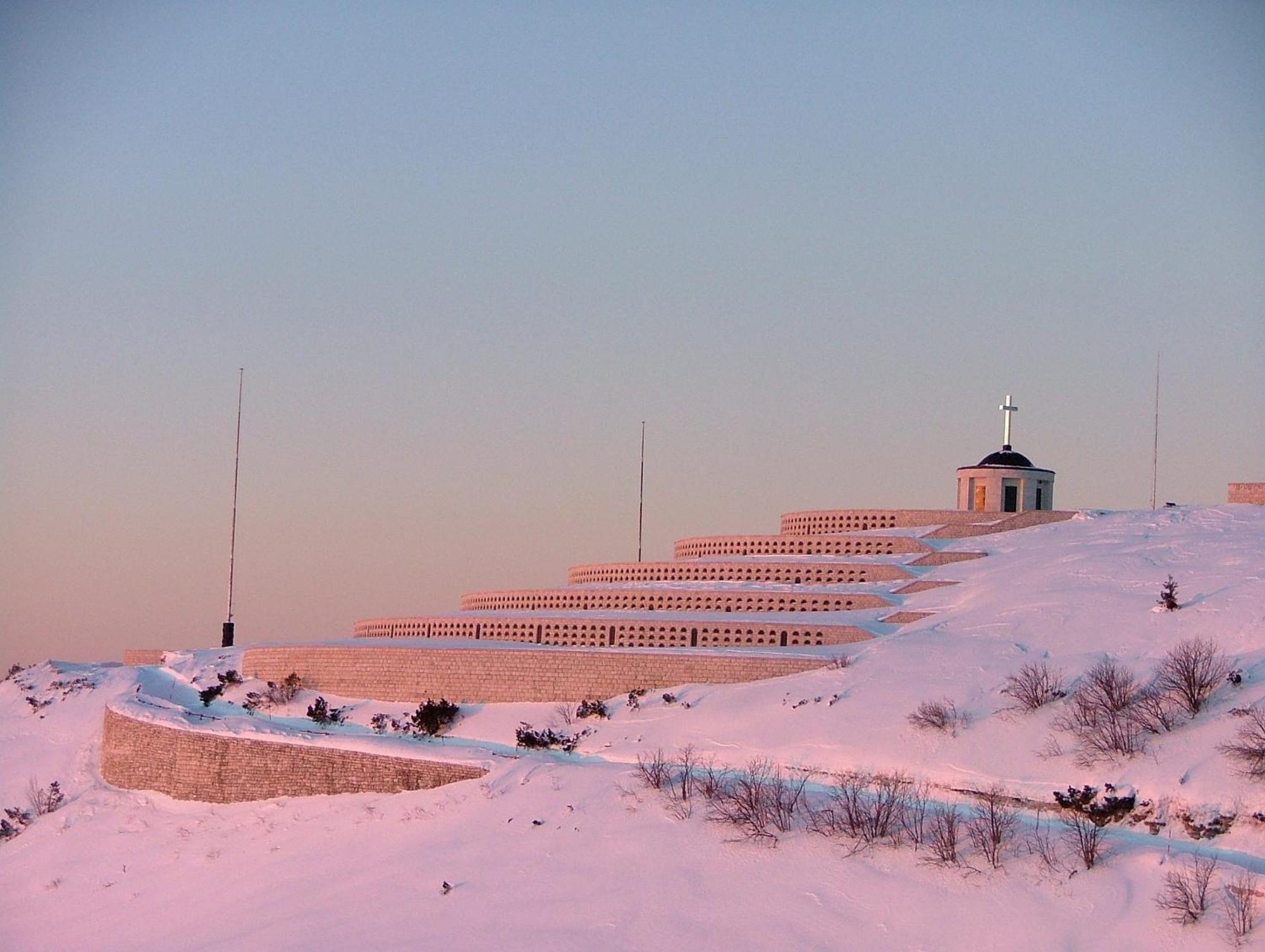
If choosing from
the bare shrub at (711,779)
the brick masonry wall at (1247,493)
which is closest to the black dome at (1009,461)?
the brick masonry wall at (1247,493)

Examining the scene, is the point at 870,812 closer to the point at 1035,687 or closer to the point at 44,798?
the point at 1035,687

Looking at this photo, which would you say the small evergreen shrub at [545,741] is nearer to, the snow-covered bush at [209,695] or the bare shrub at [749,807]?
the bare shrub at [749,807]

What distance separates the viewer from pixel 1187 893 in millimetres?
22094

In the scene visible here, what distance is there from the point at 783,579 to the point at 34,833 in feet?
59.7

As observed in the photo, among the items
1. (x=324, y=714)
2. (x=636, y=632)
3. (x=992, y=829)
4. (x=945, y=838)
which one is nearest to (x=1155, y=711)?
(x=992, y=829)

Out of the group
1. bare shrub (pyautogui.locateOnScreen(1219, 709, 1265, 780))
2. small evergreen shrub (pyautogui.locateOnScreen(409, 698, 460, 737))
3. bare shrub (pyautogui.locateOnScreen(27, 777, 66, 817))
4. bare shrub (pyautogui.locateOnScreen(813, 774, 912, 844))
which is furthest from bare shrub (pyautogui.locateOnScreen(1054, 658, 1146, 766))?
bare shrub (pyautogui.locateOnScreen(27, 777, 66, 817))

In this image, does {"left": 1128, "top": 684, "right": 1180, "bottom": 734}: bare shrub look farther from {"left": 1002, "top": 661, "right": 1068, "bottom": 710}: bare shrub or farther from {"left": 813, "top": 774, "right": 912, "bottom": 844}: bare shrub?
{"left": 813, "top": 774, "right": 912, "bottom": 844}: bare shrub

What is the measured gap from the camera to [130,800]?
1476 inches

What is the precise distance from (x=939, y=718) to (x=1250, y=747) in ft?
19.3

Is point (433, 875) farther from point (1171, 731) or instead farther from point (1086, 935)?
point (1171, 731)

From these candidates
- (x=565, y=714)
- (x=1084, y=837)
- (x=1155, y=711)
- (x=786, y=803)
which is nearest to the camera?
(x=1084, y=837)

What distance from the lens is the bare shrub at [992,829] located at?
79.8 feet

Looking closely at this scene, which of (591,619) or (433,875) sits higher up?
(591,619)

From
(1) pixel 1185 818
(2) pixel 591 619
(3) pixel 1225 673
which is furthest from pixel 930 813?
(2) pixel 591 619
